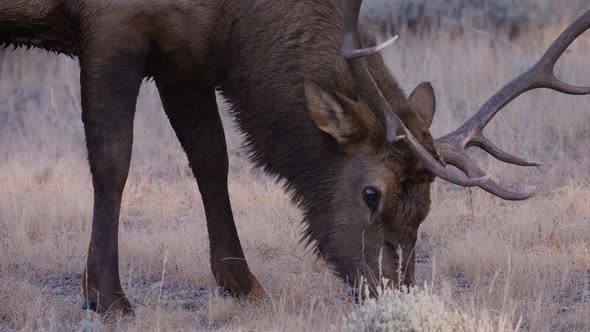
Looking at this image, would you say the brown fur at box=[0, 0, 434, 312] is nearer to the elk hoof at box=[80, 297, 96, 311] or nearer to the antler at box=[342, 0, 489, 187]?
the elk hoof at box=[80, 297, 96, 311]

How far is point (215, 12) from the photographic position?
6.27m

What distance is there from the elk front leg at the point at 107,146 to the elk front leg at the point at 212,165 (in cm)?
62

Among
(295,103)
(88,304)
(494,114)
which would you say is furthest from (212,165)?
(494,114)

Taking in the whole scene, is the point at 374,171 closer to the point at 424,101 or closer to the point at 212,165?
the point at 424,101

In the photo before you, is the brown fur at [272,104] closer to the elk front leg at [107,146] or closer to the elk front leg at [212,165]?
the elk front leg at [107,146]

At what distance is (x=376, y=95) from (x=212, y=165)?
1.67 m

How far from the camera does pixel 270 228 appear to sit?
8008mm

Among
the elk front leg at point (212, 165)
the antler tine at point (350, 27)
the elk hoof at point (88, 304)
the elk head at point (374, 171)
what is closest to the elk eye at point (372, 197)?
the elk head at point (374, 171)

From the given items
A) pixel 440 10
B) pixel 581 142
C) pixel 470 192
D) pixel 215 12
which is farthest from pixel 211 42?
pixel 440 10

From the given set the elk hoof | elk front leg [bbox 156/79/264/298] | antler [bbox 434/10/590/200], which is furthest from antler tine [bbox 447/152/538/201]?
the elk hoof

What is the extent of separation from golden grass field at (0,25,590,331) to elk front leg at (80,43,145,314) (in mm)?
185

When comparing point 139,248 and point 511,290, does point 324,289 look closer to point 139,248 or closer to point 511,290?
point 511,290

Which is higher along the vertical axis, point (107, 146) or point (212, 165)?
point (107, 146)

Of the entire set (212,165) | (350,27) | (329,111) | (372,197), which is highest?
(350,27)
